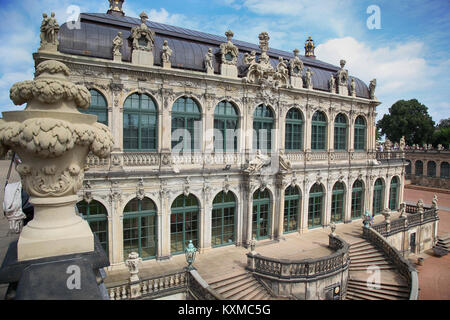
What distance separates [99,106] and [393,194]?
28.5 metres

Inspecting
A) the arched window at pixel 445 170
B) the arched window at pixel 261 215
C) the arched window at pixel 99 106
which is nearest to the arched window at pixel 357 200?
the arched window at pixel 261 215

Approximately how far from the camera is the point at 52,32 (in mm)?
14062

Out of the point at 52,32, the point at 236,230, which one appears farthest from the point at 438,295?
the point at 52,32

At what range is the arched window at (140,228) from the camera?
642 inches

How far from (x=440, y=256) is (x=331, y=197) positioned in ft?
38.7

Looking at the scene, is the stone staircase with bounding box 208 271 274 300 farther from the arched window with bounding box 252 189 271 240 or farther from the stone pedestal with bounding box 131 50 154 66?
the stone pedestal with bounding box 131 50 154 66

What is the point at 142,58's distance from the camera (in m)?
16.3

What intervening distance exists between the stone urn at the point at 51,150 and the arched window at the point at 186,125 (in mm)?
14216

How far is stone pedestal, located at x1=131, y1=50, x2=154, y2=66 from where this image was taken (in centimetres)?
1612

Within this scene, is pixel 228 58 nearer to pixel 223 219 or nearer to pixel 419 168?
pixel 223 219

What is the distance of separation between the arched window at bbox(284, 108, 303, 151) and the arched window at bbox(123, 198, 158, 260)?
1132 cm

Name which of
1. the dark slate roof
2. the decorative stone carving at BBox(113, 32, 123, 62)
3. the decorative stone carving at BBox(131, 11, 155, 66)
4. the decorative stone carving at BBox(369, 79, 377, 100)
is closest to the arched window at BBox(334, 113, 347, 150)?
the decorative stone carving at BBox(369, 79, 377, 100)

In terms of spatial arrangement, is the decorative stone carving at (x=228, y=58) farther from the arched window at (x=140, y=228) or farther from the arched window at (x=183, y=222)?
the arched window at (x=140, y=228)
